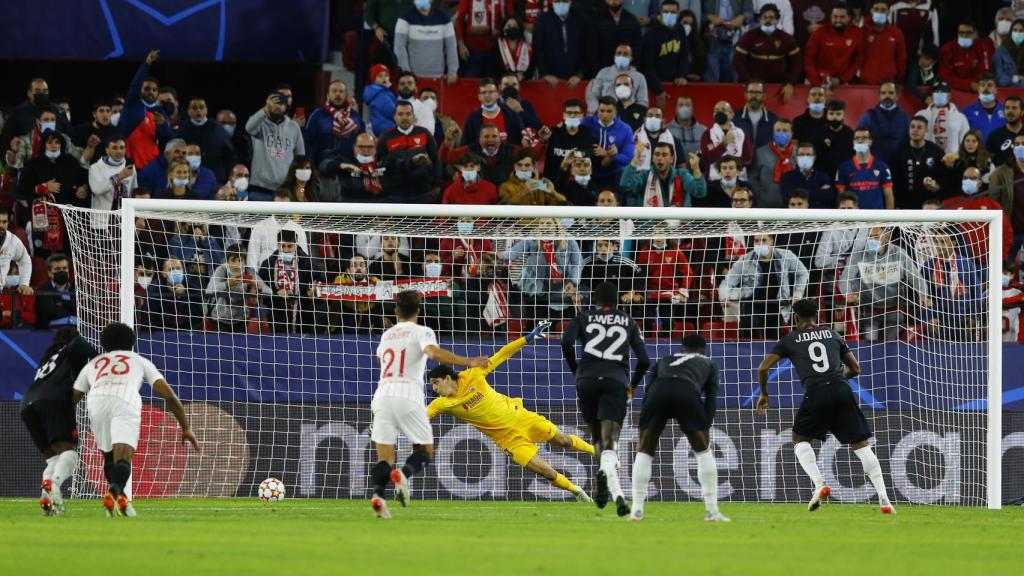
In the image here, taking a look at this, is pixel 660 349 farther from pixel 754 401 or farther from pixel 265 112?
pixel 265 112

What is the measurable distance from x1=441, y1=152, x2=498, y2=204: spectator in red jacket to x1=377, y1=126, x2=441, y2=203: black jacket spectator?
45 cm

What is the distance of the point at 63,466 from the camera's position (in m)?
Answer: 14.8

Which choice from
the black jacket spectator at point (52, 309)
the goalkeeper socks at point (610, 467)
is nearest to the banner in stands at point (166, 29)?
the black jacket spectator at point (52, 309)

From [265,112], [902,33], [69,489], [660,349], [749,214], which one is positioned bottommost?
[69,489]

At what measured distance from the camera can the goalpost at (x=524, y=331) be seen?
19156mm

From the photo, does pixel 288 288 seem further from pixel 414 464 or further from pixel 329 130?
pixel 414 464

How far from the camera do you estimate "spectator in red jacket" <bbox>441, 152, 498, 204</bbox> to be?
2125cm

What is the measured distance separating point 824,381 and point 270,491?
6.36 meters

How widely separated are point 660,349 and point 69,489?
725cm

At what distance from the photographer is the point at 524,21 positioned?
2528 centimetres

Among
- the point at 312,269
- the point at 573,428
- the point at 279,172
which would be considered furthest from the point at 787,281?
the point at 279,172

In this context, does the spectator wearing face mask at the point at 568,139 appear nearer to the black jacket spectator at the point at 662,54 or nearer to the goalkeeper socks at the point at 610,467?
the black jacket spectator at the point at 662,54

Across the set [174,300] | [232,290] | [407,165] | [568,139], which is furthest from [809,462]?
[174,300]

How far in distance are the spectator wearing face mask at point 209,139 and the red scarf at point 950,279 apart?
9.39m
